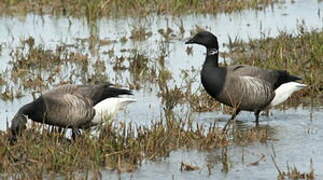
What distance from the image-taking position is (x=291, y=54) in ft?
46.1

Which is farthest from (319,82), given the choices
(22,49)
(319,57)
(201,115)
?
A: (22,49)

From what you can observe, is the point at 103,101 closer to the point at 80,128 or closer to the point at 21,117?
the point at 80,128

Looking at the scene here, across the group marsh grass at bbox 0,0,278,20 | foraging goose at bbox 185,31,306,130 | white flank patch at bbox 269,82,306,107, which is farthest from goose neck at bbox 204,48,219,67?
marsh grass at bbox 0,0,278,20

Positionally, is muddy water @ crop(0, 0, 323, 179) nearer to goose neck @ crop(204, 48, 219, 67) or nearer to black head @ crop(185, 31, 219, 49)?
goose neck @ crop(204, 48, 219, 67)

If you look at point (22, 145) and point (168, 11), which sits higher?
point (168, 11)

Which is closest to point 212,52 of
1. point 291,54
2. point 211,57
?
point 211,57

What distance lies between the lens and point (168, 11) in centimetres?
1991

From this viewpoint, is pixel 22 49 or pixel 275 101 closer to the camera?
pixel 275 101

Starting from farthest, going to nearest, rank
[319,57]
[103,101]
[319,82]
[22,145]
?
[319,57]
[319,82]
[103,101]
[22,145]

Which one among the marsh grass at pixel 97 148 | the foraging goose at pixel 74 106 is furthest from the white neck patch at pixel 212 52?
the marsh grass at pixel 97 148

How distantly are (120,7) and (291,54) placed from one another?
7147mm

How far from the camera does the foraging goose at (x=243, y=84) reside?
11.1 metres

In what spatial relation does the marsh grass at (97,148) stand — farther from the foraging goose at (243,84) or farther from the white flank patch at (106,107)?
the foraging goose at (243,84)

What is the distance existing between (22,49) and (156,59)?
2.72 meters
